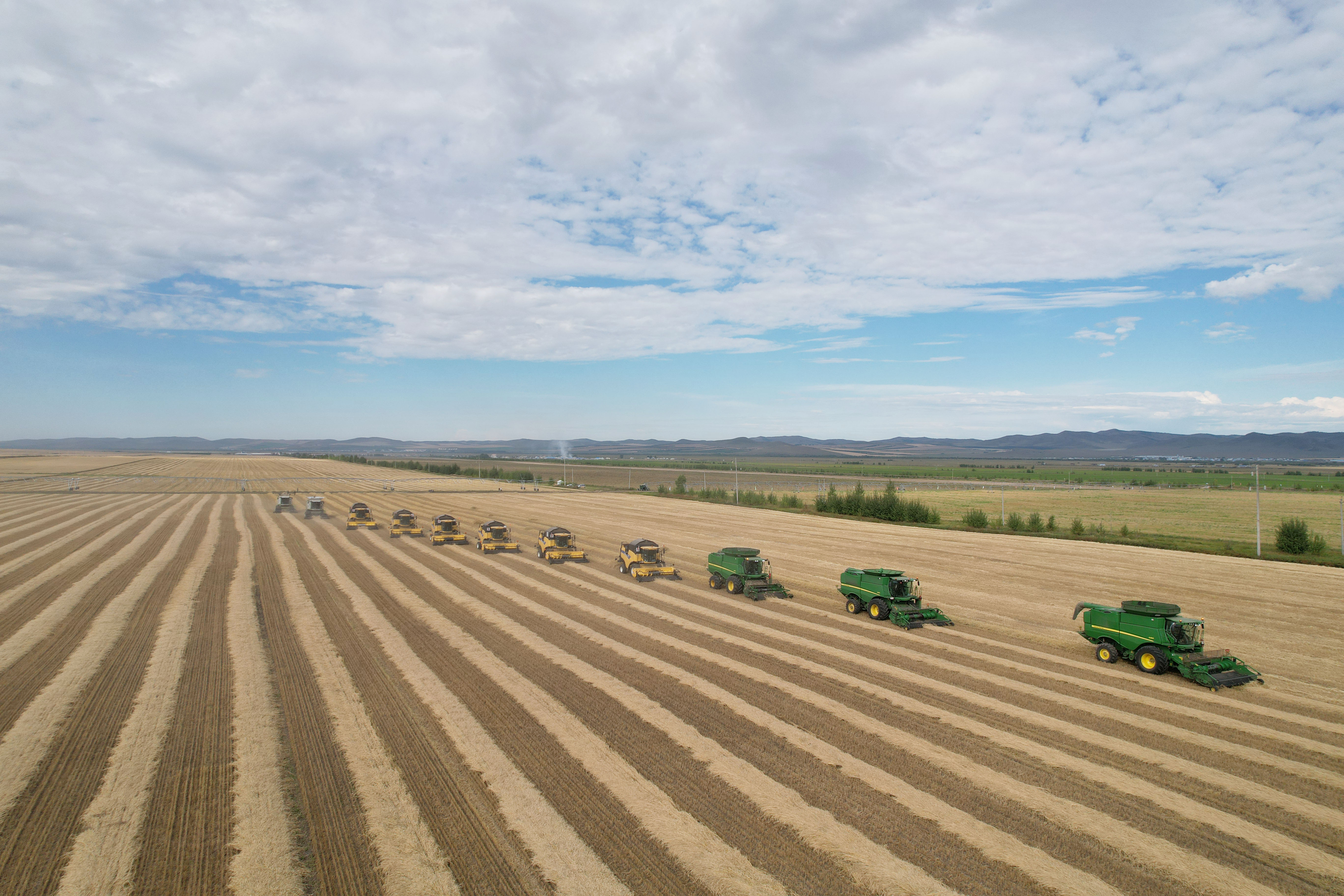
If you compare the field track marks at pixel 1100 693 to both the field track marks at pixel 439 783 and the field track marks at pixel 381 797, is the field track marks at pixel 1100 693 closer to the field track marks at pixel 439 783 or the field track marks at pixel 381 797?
the field track marks at pixel 439 783

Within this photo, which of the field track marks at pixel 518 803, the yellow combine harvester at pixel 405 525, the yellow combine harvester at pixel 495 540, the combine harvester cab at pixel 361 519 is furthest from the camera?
the combine harvester cab at pixel 361 519

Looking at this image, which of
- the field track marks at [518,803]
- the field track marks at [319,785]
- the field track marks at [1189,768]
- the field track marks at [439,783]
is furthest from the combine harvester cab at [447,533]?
the field track marks at [1189,768]

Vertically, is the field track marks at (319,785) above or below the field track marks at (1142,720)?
above

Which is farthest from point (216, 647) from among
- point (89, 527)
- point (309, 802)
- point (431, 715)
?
point (89, 527)

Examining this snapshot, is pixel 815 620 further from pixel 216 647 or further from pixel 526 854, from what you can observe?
pixel 216 647

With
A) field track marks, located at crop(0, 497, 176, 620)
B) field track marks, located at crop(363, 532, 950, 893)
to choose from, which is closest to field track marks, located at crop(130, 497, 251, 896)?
field track marks, located at crop(363, 532, 950, 893)

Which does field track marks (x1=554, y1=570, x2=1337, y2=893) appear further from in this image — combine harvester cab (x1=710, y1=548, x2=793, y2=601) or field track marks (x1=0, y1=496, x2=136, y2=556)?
field track marks (x1=0, y1=496, x2=136, y2=556)
